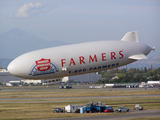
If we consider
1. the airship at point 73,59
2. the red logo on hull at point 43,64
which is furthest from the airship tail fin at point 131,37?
the red logo on hull at point 43,64

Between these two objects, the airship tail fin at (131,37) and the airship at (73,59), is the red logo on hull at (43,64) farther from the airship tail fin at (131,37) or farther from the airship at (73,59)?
the airship tail fin at (131,37)

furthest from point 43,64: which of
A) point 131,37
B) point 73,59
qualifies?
point 131,37

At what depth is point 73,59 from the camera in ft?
132

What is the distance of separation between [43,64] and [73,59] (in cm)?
464

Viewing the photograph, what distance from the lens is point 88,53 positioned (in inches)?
1633

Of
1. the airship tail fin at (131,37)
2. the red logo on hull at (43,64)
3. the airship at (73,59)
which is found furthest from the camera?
the airship tail fin at (131,37)

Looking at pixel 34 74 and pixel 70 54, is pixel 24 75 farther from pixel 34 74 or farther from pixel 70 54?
pixel 70 54

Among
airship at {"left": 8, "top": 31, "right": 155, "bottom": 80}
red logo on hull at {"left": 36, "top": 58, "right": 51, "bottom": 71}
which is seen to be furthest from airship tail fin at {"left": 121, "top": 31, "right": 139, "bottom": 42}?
red logo on hull at {"left": 36, "top": 58, "right": 51, "bottom": 71}

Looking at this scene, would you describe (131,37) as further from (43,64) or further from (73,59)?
(43,64)

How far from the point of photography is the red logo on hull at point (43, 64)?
38688 millimetres

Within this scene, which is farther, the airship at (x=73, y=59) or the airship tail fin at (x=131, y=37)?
the airship tail fin at (x=131, y=37)

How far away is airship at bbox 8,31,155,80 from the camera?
39.2 m

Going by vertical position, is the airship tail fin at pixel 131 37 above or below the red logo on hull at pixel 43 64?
Answer: above

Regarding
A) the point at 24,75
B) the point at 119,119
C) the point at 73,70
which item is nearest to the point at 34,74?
the point at 24,75
